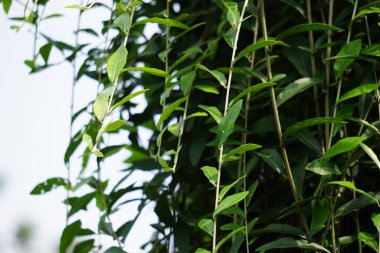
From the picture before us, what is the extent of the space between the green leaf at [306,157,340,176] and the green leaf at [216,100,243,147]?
122mm

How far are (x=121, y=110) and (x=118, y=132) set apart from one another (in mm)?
40

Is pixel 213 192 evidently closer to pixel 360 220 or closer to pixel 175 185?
pixel 175 185

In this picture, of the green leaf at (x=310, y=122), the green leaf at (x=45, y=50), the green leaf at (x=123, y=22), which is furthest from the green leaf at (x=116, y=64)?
the green leaf at (x=45, y=50)

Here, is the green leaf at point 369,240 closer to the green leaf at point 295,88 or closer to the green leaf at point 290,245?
the green leaf at point 290,245

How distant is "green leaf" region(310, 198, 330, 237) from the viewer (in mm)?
754

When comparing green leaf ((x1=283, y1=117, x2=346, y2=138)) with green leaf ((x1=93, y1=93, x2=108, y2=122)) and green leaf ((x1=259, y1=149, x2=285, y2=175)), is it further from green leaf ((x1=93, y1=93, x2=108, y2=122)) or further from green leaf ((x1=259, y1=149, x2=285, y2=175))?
green leaf ((x1=93, y1=93, x2=108, y2=122))

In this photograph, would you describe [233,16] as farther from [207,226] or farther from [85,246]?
[85,246]

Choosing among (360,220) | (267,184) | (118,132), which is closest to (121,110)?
(118,132)

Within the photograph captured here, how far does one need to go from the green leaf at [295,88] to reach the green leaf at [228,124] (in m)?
0.16

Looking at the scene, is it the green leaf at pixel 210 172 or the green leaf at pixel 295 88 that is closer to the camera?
the green leaf at pixel 210 172

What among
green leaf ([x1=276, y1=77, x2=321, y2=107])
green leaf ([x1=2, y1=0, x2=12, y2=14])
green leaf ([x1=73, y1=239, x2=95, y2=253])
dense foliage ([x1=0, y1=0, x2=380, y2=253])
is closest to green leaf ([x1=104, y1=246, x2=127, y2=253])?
dense foliage ([x1=0, y1=0, x2=380, y2=253])

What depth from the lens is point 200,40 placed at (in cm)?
109

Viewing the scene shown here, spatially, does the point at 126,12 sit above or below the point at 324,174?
above

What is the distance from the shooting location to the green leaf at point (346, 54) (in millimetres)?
807
